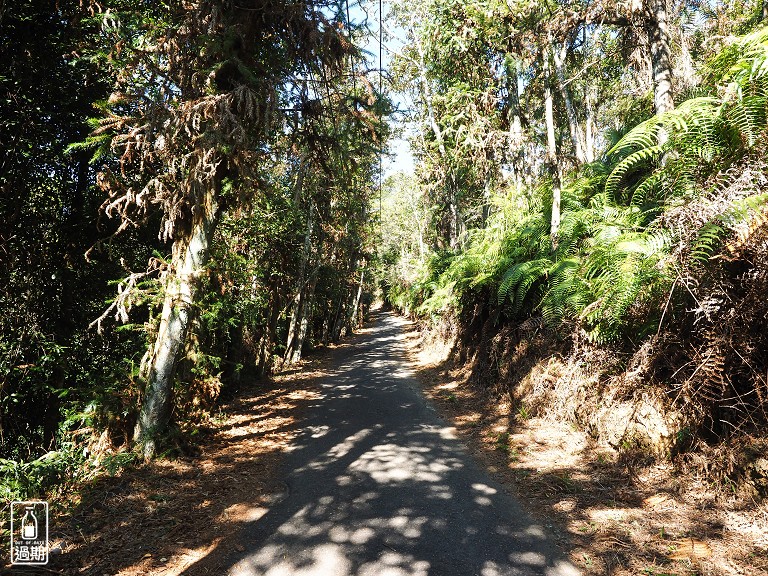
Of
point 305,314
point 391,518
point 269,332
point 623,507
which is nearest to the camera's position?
point 623,507

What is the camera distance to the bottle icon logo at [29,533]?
315cm

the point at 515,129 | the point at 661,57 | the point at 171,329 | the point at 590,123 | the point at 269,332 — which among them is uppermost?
the point at 590,123

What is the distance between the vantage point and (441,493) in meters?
4.32

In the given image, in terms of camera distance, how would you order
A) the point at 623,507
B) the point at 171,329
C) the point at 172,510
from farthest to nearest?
the point at 171,329 < the point at 172,510 < the point at 623,507

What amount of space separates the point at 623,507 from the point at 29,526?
17.9 feet

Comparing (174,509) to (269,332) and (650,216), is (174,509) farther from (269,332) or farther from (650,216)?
(269,332)

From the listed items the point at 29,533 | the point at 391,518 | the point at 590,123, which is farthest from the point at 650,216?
the point at 590,123

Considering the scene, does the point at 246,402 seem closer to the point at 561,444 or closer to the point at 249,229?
the point at 249,229

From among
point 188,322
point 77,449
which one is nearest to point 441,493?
point 188,322

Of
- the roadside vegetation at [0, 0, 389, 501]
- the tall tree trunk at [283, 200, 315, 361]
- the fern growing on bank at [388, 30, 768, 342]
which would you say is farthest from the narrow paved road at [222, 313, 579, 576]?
the tall tree trunk at [283, 200, 315, 361]

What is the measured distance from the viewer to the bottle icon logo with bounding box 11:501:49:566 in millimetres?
3148

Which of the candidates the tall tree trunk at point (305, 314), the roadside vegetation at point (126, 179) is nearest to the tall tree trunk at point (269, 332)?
the tall tree trunk at point (305, 314)

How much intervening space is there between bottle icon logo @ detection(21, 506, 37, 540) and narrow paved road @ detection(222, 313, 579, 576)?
71.9 inches

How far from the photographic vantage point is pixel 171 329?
5.41 meters
